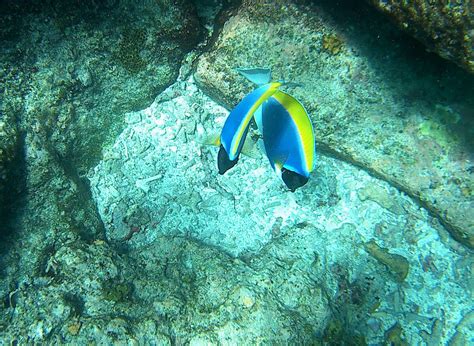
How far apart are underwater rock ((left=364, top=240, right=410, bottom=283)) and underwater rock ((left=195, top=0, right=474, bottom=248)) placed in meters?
0.65

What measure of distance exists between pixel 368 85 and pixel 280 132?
62.0 inches

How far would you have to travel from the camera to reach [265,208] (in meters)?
3.70

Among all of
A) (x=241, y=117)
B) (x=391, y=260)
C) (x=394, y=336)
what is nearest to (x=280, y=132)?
(x=241, y=117)

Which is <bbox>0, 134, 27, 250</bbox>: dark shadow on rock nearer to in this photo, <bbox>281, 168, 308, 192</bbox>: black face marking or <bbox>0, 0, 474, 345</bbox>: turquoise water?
<bbox>0, 0, 474, 345</bbox>: turquoise water

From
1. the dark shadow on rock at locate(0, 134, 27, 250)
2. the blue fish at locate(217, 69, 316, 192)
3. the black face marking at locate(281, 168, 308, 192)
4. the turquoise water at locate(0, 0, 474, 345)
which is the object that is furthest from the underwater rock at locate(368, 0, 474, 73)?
the dark shadow on rock at locate(0, 134, 27, 250)

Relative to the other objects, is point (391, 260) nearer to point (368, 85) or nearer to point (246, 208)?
point (246, 208)

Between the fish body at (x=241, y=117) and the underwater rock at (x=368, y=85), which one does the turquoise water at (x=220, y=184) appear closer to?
the underwater rock at (x=368, y=85)

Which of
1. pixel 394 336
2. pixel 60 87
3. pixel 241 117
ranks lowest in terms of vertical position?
pixel 394 336

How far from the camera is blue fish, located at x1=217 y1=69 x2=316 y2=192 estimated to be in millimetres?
1761

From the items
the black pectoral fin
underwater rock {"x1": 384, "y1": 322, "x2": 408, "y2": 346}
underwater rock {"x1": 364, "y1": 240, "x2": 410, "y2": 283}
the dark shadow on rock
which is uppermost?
the black pectoral fin

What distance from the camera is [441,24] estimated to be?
6.26 feet

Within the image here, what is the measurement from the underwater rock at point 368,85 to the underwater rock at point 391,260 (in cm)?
65

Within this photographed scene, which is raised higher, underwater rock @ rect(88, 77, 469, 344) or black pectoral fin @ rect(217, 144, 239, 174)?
black pectoral fin @ rect(217, 144, 239, 174)

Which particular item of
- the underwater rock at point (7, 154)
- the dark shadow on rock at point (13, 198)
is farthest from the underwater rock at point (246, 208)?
the underwater rock at point (7, 154)
